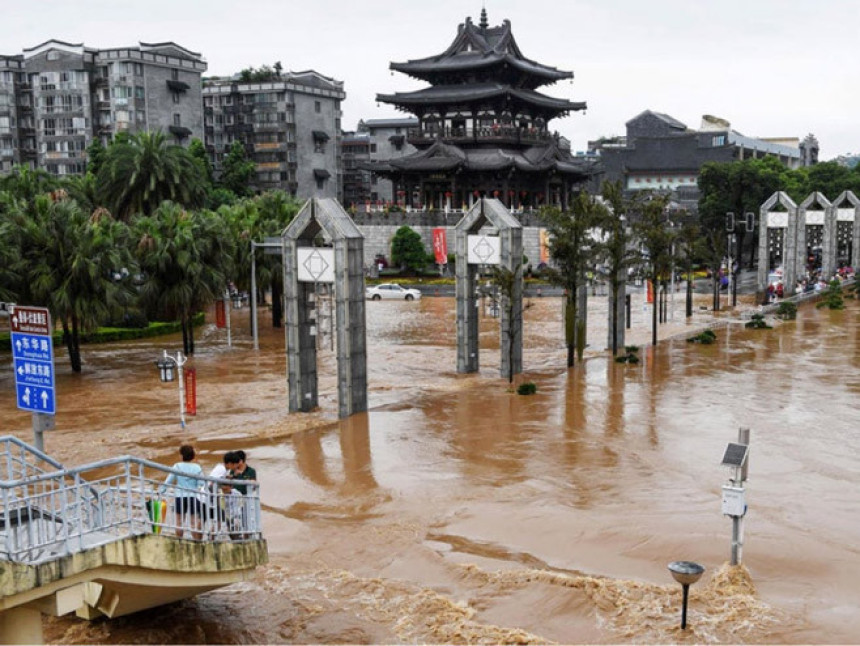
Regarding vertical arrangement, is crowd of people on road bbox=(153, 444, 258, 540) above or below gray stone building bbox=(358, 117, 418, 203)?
below

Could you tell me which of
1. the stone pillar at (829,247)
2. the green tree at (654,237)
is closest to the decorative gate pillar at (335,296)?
the green tree at (654,237)

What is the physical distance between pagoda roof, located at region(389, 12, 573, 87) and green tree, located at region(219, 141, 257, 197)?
1997 cm

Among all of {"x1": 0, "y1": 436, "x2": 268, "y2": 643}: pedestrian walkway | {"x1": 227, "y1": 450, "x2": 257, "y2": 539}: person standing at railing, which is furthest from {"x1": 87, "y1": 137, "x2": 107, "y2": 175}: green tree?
{"x1": 0, "y1": 436, "x2": 268, "y2": 643}: pedestrian walkway

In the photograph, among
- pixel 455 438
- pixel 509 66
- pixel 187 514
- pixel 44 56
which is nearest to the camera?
pixel 187 514

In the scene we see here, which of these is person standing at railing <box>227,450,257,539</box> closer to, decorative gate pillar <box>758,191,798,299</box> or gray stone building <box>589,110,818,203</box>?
decorative gate pillar <box>758,191,798,299</box>

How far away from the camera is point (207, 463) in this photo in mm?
21594

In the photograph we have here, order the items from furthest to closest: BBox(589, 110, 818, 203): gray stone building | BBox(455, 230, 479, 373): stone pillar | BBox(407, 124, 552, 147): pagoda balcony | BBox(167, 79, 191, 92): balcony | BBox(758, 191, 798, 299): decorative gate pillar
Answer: BBox(589, 110, 818, 203): gray stone building, BBox(167, 79, 191, 92): balcony, BBox(407, 124, 552, 147): pagoda balcony, BBox(758, 191, 798, 299): decorative gate pillar, BBox(455, 230, 479, 373): stone pillar

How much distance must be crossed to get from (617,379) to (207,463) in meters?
15.3

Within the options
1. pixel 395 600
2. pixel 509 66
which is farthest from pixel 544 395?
pixel 509 66

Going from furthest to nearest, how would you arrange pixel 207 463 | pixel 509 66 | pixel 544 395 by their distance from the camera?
pixel 509 66
pixel 544 395
pixel 207 463

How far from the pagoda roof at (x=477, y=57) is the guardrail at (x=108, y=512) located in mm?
67931

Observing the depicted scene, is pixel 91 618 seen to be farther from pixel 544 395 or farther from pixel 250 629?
pixel 544 395

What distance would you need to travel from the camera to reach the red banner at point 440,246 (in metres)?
70.7

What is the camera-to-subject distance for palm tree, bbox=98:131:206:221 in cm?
5984
